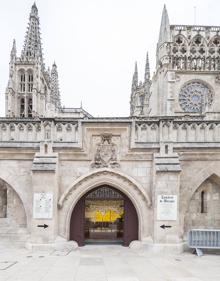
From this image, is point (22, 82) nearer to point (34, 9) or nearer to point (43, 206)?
point (34, 9)

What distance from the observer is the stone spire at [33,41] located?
69125 mm

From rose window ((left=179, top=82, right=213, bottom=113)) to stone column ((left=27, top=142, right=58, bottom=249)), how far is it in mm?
43163

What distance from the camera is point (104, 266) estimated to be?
962 centimetres

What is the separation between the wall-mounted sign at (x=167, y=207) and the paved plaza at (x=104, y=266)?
1.32 metres

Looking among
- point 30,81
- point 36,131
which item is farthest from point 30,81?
point 36,131

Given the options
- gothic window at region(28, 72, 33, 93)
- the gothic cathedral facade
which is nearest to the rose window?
gothic window at region(28, 72, 33, 93)

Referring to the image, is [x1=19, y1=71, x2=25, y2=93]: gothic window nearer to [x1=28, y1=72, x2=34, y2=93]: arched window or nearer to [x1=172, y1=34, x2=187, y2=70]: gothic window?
[x1=28, y1=72, x2=34, y2=93]: arched window

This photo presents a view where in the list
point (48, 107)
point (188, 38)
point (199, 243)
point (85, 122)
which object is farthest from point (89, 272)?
point (48, 107)

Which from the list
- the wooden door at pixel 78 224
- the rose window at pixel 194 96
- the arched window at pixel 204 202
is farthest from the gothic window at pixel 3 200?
the rose window at pixel 194 96

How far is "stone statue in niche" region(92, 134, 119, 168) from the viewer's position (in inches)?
498

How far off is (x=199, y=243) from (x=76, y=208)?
4.80 m

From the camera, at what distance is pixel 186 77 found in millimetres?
53656

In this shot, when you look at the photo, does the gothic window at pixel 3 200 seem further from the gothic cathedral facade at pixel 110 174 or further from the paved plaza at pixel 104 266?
the paved plaza at pixel 104 266

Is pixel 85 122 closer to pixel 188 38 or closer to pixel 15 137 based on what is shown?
pixel 15 137
